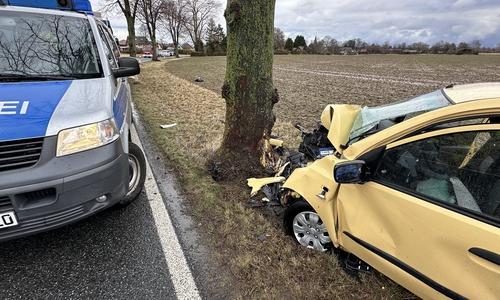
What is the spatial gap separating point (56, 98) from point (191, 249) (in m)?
1.82

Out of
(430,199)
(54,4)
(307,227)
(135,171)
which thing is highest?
(54,4)

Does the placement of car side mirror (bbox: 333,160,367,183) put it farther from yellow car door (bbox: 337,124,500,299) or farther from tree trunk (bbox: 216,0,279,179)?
tree trunk (bbox: 216,0,279,179)

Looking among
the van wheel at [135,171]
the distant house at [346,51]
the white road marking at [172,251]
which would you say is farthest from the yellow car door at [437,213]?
the distant house at [346,51]

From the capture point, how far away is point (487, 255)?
141 cm

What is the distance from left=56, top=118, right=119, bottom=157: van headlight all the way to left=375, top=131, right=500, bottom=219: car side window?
219 cm

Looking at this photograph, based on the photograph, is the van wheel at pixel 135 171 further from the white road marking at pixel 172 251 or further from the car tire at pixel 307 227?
the car tire at pixel 307 227

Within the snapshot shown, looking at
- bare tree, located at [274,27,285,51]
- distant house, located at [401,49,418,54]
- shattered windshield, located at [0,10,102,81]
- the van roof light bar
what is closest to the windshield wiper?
shattered windshield, located at [0,10,102,81]

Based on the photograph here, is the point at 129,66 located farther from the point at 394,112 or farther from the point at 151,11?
the point at 151,11

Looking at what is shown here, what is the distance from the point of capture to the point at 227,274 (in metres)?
2.34

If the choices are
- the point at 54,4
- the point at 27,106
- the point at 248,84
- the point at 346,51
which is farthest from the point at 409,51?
the point at 27,106

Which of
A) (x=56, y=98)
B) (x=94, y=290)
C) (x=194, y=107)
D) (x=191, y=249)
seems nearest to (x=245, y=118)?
(x=191, y=249)

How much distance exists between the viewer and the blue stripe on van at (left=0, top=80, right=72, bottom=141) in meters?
1.95

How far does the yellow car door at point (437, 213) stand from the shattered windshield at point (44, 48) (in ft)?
10.1

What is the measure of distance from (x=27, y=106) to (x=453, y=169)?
316 cm
